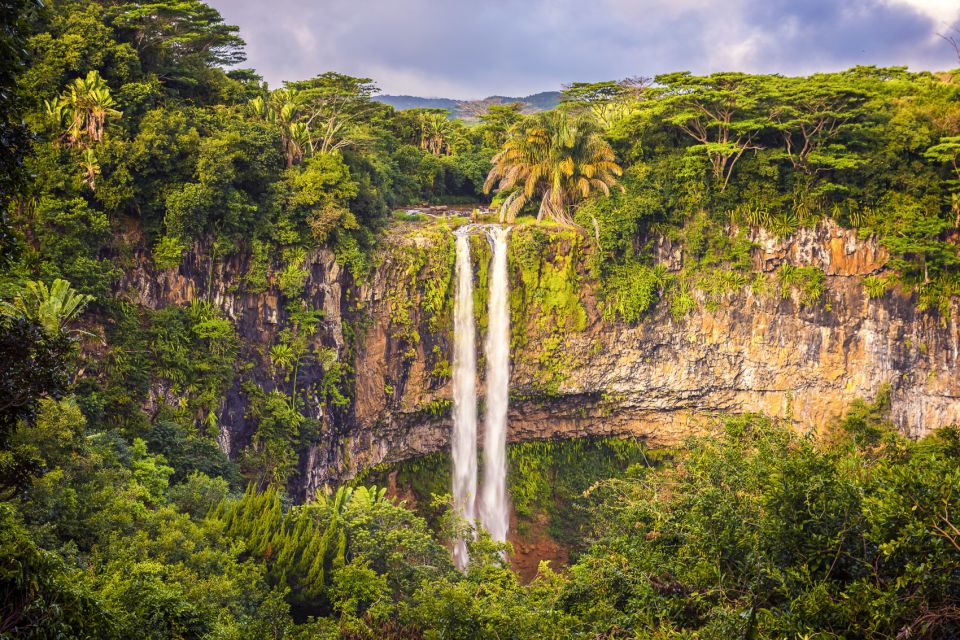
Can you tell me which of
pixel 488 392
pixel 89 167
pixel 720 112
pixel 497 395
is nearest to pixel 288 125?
pixel 89 167

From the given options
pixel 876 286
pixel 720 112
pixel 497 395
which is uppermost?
pixel 720 112

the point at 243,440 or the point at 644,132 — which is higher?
the point at 644,132

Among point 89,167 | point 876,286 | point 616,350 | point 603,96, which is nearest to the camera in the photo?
point 89,167

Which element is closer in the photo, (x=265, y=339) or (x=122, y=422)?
(x=122, y=422)

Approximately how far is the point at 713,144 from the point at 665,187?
2.20 m

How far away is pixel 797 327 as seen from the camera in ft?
84.2

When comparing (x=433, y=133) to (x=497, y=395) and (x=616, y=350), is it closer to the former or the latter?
(x=497, y=395)

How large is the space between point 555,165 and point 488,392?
8727 millimetres

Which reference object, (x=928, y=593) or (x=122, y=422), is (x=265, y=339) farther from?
(x=928, y=593)

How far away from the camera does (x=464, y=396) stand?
86.0 feet

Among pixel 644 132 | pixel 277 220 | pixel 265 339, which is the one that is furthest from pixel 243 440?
pixel 644 132

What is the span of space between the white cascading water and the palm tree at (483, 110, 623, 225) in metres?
3.61

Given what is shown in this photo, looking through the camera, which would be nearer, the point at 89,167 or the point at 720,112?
the point at 89,167

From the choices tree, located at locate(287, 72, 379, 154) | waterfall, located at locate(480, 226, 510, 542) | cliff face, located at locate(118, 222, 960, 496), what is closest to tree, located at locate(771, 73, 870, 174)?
cliff face, located at locate(118, 222, 960, 496)
